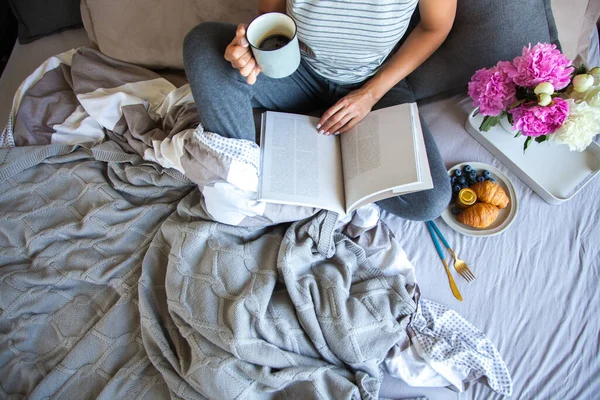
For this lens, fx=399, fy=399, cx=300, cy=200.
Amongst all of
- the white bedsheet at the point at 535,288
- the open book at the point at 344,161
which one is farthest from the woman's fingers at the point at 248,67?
the white bedsheet at the point at 535,288

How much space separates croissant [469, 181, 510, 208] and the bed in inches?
2.8

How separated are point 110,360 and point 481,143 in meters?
1.07

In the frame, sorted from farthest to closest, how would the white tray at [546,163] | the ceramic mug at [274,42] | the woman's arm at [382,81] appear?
the white tray at [546,163]
the woman's arm at [382,81]
the ceramic mug at [274,42]

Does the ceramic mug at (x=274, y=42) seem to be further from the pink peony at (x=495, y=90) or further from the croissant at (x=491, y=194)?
the croissant at (x=491, y=194)

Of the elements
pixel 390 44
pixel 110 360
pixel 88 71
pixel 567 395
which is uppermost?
pixel 390 44

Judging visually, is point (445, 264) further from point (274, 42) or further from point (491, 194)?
point (274, 42)

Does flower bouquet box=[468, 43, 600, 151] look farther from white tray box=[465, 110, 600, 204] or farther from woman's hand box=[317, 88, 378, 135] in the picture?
woman's hand box=[317, 88, 378, 135]

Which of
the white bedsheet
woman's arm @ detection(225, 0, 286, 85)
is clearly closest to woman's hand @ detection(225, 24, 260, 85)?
woman's arm @ detection(225, 0, 286, 85)

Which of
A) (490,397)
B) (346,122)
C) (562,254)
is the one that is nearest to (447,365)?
(490,397)

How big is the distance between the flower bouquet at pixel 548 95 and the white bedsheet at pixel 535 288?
224mm

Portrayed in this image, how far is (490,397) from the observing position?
840mm

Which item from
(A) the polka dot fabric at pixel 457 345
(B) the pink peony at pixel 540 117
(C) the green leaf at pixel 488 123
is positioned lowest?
(A) the polka dot fabric at pixel 457 345

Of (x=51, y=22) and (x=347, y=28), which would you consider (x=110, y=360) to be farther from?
(x=51, y=22)

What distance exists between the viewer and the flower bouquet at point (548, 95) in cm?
83
